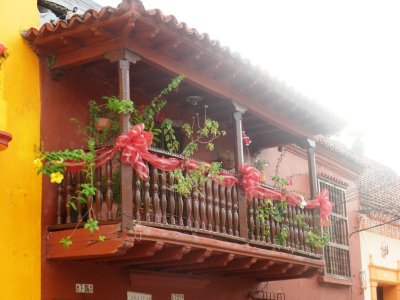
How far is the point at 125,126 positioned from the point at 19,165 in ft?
4.34

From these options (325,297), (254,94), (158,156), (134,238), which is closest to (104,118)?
(158,156)

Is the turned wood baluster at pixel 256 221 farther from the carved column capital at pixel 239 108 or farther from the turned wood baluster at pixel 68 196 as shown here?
the turned wood baluster at pixel 68 196

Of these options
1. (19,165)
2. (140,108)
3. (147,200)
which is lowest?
(147,200)

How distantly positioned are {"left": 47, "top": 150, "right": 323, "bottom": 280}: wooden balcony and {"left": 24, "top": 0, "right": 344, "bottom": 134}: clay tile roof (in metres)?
1.46

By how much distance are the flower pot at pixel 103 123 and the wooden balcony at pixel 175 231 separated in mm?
781

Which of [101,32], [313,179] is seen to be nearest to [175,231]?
[101,32]

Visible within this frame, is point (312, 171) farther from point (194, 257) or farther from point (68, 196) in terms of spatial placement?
point (68, 196)

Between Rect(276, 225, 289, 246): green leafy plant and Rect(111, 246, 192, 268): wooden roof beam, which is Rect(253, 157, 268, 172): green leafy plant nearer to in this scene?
Rect(276, 225, 289, 246): green leafy plant

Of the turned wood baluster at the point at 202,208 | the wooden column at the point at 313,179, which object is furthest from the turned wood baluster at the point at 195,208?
the wooden column at the point at 313,179

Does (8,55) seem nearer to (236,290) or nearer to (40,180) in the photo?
(40,180)

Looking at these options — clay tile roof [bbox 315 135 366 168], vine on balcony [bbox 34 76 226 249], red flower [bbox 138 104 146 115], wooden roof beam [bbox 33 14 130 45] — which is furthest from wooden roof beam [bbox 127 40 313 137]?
clay tile roof [bbox 315 135 366 168]

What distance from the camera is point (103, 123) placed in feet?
29.9

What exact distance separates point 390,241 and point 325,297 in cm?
321

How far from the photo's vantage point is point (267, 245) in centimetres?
1052
